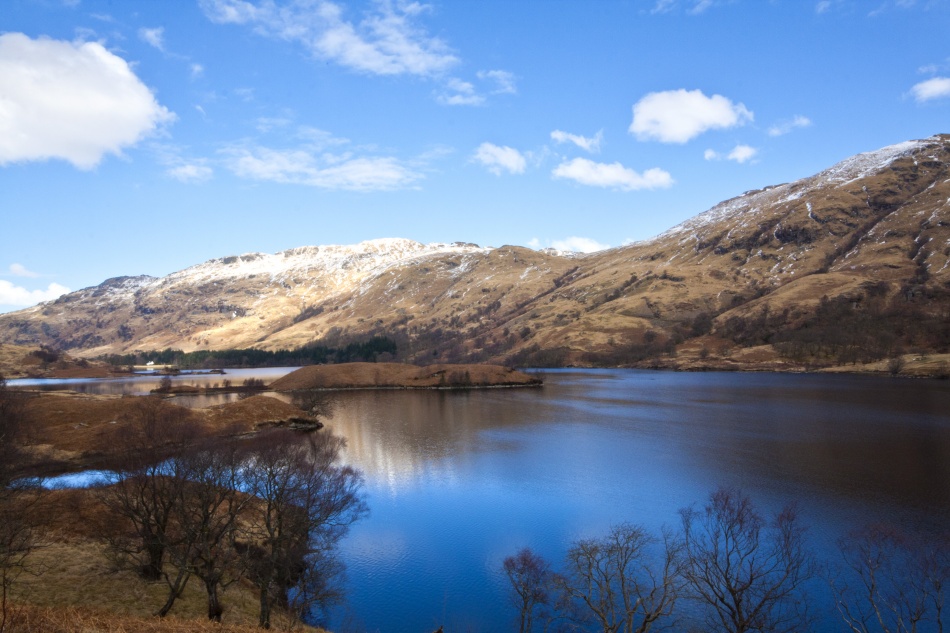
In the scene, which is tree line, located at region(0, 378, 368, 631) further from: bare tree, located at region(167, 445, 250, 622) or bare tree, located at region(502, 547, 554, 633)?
bare tree, located at region(502, 547, 554, 633)

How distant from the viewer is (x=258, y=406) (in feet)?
313

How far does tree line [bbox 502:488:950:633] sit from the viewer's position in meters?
A: 25.0

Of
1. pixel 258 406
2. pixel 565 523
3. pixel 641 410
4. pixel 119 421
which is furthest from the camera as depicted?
pixel 641 410

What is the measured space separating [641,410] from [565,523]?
219 ft

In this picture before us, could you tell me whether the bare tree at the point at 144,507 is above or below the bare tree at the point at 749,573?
above

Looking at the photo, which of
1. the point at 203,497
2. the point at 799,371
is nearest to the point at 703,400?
the point at 799,371

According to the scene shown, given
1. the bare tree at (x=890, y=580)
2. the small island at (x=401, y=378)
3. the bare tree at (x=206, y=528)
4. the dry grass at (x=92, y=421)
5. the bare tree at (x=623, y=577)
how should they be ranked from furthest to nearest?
the small island at (x=401, y=378), the dry grass at (x=92, y=421), the bare tree at (x=623, y=577), the bare tree at (x=890, y=580), the bare tree at (x=206, y=528)

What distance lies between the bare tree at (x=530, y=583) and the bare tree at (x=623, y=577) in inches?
38.8

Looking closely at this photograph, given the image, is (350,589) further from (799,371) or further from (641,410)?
(799,371)

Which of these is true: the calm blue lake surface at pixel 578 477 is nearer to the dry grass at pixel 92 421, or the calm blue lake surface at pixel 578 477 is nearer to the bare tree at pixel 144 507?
the bare tree at pixel 144 507

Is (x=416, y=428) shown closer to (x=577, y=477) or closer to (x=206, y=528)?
(x=577, y=477)

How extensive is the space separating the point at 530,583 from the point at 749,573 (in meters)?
11.8

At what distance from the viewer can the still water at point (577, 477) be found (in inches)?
1280

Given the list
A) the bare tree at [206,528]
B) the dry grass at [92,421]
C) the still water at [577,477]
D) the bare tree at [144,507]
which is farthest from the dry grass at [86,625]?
the dry grass at [92,421]
